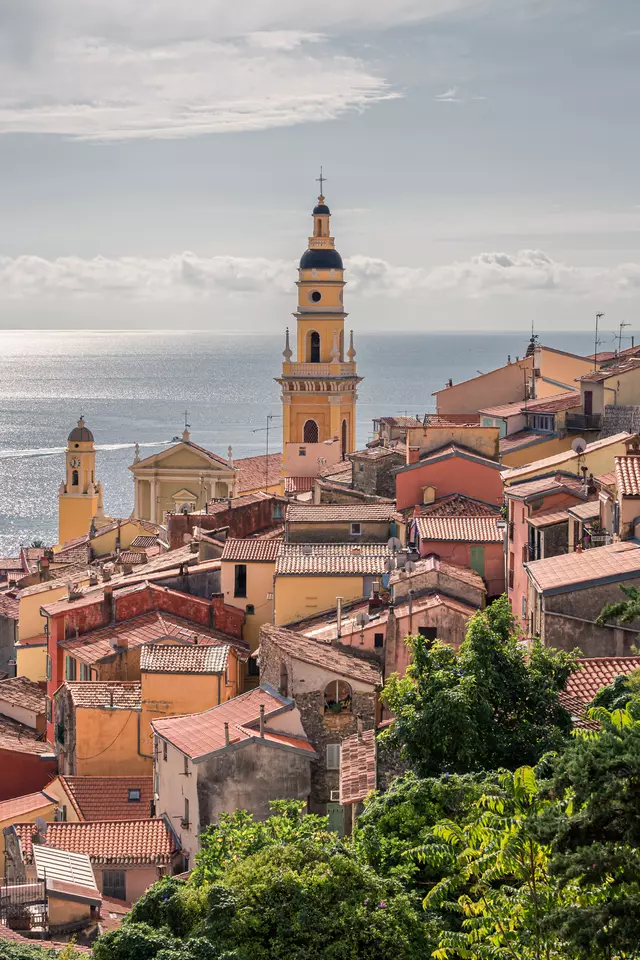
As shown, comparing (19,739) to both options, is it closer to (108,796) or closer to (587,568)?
(108,796)

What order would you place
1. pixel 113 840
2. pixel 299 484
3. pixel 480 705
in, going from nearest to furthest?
pixel 480 705 → pixel 113 840 → pixel 299 484

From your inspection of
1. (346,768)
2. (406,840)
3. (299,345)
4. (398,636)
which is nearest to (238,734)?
(346,768)

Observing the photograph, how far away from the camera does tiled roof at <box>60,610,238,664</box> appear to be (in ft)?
98.2

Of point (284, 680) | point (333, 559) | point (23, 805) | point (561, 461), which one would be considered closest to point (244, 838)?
point (284, 680)

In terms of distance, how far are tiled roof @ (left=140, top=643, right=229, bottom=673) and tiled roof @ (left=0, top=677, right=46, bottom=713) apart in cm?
540

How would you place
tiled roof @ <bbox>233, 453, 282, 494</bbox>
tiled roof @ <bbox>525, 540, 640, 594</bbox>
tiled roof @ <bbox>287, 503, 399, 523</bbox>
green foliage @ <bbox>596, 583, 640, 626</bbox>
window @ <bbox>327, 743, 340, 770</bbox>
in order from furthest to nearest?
tiled roof @ <bbox>233, 453, 282, 494</bbox>, tiled roof @ <bbox>287, 503, 399, 523</bbox>, window @ <bbox>327, 743, 340, 770</bbox>, tiled roof @ <bbox>525, 540, 640, 594</bbox>, green foliage @ <bbox>596, 583, 640, 626</bbox>

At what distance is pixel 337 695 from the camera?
23266 mm

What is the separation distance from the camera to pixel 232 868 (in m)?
15.6

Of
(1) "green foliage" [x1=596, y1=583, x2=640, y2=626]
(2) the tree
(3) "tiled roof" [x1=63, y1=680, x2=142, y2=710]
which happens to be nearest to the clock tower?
(3) "tiled roof" [x1=63, y1=680, x2=142, y2=710]

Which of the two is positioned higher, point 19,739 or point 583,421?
point 583,421

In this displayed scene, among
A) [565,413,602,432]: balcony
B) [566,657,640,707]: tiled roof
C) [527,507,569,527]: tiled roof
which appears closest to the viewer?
[566,657,640,707]: tiled roof

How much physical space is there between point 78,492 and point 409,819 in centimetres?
5301

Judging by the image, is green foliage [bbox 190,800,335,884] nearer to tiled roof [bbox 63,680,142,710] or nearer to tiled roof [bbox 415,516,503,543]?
tiled roof [bbox 63,680,142,710]

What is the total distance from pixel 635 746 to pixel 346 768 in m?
10.7
